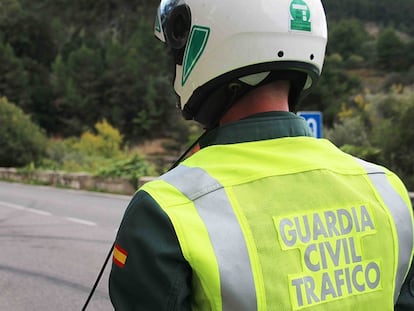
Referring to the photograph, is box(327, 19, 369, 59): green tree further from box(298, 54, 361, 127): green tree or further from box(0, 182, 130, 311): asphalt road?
box(0, 182, 130, 311): asphalt road

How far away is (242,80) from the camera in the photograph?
48.2 inches

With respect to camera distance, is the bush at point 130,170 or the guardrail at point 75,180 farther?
the bush at point 130,170

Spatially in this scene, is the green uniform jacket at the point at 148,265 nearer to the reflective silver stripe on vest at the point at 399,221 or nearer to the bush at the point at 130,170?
the reflective silver stripe on vest at the point at 399,221

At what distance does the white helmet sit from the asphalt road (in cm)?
377

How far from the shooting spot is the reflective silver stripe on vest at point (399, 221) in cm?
121

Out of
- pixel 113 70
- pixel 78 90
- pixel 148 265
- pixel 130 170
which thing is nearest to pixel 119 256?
pixel 148 265

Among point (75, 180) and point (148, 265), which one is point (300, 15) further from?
point (75, 180)

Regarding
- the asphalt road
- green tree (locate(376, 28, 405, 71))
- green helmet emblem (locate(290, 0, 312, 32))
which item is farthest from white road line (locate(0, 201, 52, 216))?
green tree (locate(376, 28, 405, 71))

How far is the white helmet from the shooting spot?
1.24 m

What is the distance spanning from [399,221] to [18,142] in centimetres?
3089

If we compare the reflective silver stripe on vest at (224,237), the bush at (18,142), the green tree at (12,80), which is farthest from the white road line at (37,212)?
the green tree at (12,80)

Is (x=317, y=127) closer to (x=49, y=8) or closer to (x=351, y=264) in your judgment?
(x=351, y=264)

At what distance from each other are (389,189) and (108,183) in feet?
Answer: 49.6

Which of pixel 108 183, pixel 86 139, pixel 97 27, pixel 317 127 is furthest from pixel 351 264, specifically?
pixel 97 27
